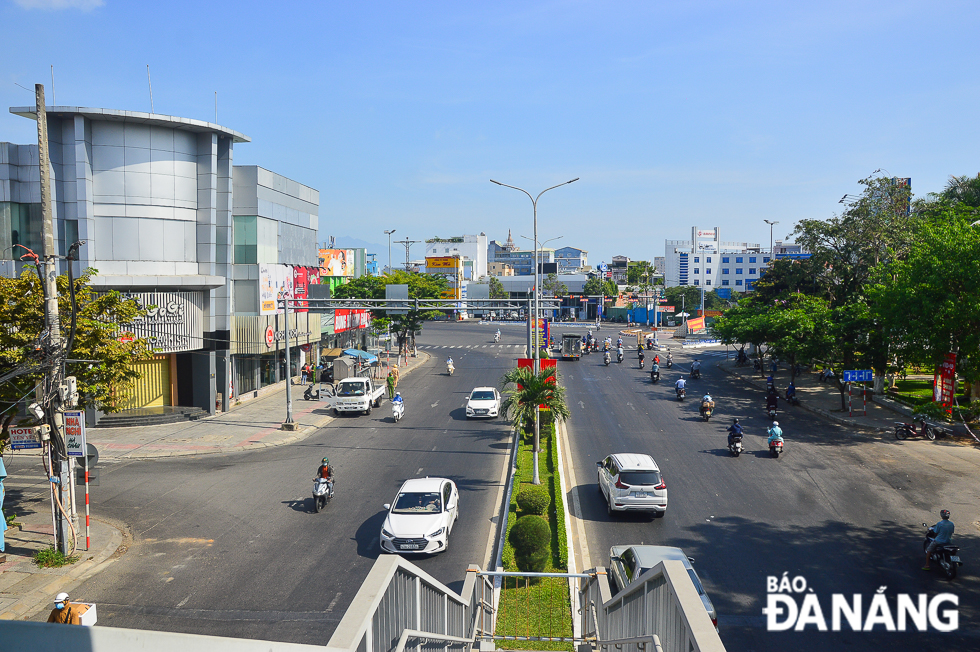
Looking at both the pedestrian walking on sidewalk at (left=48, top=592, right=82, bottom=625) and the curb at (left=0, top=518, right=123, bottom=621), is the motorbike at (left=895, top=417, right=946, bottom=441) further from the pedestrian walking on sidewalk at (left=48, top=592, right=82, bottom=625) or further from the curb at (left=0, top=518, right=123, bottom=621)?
the pedestrian walking on sidewalk at (left=48, top=592, right=82, bottom=625)

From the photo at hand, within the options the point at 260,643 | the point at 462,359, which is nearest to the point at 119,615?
the point at 260,643

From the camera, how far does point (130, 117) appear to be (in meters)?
29.3

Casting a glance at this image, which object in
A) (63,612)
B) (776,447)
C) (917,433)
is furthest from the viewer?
(917,433)

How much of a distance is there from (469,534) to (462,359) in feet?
137

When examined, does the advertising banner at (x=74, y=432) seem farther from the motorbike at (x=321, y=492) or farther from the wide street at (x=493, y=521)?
the motorbike at (x=321, y=492)

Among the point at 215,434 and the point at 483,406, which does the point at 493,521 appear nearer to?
the point at 483,406

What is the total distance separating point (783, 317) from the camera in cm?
3675

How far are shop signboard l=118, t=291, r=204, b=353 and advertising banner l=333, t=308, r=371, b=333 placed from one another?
1567 cm

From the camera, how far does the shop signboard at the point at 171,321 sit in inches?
1148

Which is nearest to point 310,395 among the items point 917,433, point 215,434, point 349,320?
point 215,434

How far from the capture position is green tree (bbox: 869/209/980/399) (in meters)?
19.2

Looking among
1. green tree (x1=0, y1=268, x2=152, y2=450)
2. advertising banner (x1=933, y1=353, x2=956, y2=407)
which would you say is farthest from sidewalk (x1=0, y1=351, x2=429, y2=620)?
advertising banner (x1=933, y1=353, x2=956, y2=407)

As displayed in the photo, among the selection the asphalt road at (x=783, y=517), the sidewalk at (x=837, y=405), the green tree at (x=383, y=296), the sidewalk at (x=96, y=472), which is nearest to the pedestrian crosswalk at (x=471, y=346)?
the green tree at (x=383, y=296)

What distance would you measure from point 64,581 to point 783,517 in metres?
16.8
